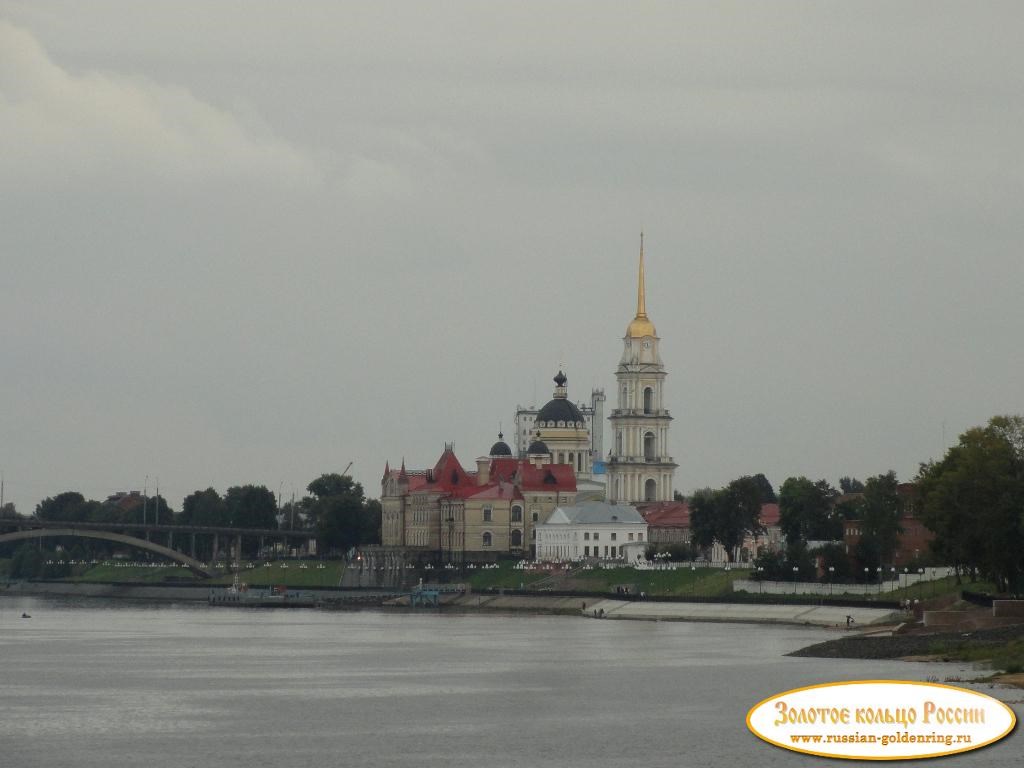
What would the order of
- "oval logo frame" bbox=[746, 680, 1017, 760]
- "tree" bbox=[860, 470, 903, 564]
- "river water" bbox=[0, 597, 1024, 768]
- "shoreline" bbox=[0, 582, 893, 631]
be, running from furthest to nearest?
1. "tree" bbox=[860, 470, 903, 564]
2. "shoreline" bbox=[0, 582, 893, 631]
3. "river water" bbox=[0, 597, 1024, 768]
4. "oval logo frame" bbox=[746, 680, 1017, 760]

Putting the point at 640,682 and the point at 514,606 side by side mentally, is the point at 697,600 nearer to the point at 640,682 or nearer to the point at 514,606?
the point at 514,606

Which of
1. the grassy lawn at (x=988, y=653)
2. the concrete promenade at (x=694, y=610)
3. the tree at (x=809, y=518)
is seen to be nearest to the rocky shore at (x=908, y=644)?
the grassy lawn at (x=988, y=653)

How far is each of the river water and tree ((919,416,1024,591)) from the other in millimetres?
9833

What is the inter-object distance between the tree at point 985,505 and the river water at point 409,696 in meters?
9.83

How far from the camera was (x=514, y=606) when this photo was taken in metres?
190

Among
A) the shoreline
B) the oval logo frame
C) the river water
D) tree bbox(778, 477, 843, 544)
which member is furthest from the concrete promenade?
the oval logo frame

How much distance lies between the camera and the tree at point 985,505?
120 metres

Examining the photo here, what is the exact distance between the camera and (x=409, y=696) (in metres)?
87.0

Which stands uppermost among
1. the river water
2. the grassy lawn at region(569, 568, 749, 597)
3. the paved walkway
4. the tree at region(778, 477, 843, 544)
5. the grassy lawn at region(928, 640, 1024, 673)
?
the tree at region(778, 477, 843, 544)

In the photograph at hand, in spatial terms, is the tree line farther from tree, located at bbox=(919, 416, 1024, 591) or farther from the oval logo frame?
the oval logo frame

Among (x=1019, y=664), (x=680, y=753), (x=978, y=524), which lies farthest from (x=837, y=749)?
(x=978, y=524)

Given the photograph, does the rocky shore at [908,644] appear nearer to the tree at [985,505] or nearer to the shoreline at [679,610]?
the tree at [985,505]

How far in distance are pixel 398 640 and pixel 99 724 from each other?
5577 centimetres

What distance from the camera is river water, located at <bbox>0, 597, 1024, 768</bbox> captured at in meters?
67.9
